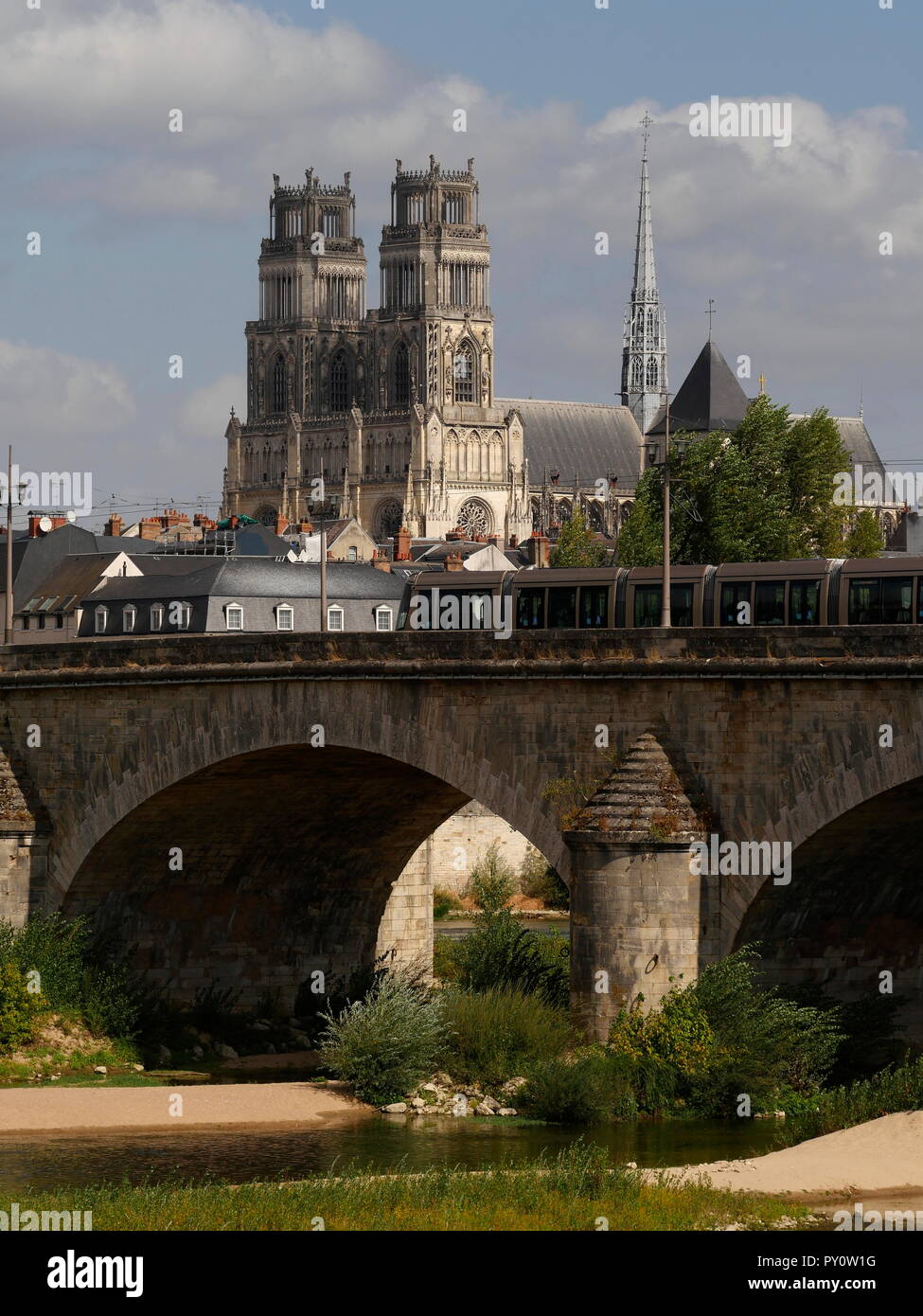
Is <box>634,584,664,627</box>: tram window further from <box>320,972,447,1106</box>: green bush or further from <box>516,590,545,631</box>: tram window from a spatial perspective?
<box>320,972,447,1106</box>: green bush

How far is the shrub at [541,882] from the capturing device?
261ft

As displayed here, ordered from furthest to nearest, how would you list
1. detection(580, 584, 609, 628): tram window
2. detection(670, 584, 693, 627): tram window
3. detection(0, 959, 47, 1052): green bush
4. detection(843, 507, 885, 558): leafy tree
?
detection(843, 507, 885, 558): leafy tree → detection(580, 584, 609, 628): tram window → detection(670, 584, 693, 627): tram window → detection(0, 959, 47, 1052): green bush

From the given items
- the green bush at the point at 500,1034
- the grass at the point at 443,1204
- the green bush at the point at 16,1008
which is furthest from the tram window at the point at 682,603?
the grass at the point at 443,1204

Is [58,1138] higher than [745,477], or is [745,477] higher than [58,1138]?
[745,477]

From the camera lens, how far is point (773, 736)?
37031mm

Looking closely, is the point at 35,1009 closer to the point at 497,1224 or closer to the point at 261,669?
the point at 261,669

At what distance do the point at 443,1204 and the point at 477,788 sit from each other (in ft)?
36.7

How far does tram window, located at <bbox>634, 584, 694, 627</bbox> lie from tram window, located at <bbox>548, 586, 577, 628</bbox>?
5.26ft

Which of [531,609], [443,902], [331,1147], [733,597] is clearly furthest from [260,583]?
[331,1147]

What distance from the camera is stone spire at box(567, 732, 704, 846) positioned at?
3759 centimetres

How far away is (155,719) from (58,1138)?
382 inches

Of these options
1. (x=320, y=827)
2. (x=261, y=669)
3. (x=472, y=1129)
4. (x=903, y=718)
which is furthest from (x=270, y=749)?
(x=903, y=718)

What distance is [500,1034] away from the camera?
135 feet

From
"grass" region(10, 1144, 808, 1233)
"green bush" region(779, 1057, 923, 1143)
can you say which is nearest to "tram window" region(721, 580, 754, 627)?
"green bush" region(779, 1057, 923, 1143)
